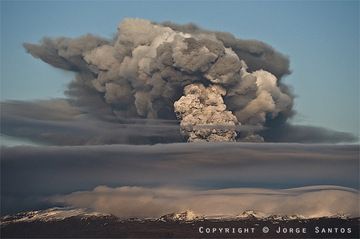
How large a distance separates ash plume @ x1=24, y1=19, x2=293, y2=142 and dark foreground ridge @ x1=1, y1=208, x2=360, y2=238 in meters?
1.65

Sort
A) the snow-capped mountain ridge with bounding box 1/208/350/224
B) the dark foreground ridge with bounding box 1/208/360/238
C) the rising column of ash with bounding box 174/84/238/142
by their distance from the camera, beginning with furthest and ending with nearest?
the rising column of ash with bounding box 174/84/238/142
the snow-capped mountain ridge with bounding box 1/208/350/224
the dark foreground ridge with bounding box 1/208/360/238

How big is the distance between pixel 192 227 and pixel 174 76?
9.89 ft

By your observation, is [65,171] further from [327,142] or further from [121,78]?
[327,142]

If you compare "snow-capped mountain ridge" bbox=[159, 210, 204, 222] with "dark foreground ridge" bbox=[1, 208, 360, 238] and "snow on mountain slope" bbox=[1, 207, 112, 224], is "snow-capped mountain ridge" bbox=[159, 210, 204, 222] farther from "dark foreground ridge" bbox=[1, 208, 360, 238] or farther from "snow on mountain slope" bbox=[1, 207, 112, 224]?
"snow on mountain slope" bbox=[1, 207, 112, 224]

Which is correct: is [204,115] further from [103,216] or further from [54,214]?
[54,214]

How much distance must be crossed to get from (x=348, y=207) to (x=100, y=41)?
5507 millimetres

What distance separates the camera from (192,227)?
10469 mm

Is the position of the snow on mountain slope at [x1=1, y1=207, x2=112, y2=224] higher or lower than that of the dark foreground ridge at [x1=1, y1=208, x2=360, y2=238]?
higher

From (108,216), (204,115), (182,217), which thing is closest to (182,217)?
(182,217)

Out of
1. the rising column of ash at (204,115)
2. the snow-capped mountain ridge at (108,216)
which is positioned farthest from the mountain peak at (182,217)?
the rising column of ash at (204,115)

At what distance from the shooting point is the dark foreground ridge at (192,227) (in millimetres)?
10383

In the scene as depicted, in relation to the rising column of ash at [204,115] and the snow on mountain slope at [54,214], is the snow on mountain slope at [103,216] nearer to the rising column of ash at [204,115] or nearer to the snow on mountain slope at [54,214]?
the snow on mountain slope at [54,214]

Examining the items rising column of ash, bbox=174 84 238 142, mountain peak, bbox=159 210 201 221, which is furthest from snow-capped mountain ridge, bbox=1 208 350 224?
rising column of ash, bbox=174 84 238 142

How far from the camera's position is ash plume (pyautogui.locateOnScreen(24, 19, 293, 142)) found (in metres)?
11.5
